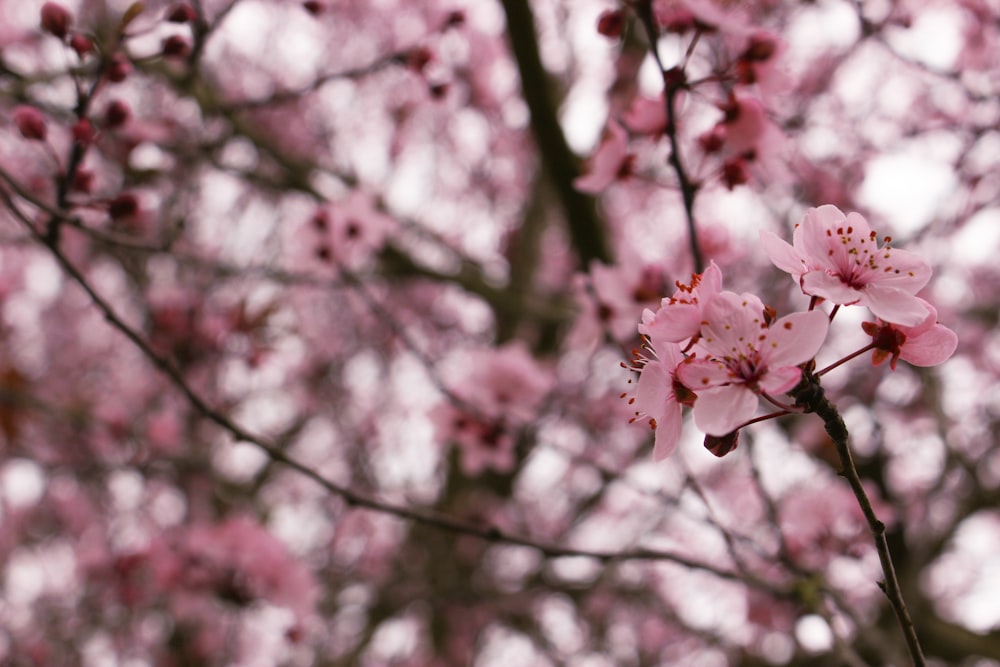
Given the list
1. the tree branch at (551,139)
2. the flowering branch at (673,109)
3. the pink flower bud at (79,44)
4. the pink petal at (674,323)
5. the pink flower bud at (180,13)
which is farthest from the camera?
the tree branch at (551,139)

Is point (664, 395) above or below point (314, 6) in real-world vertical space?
below

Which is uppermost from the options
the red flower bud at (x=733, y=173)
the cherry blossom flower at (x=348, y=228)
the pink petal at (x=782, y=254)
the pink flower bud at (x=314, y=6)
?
the pink flower bud at (x=314, y=6)

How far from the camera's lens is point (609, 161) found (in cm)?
177

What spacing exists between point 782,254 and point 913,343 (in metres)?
0.20

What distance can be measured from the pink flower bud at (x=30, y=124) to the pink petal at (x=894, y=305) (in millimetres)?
1560

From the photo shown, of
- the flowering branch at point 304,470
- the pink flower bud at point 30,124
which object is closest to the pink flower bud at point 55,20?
the pink flower bud at point 30,124

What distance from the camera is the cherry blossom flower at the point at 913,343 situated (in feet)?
3.09

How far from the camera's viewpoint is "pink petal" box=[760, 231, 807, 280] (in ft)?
3.01

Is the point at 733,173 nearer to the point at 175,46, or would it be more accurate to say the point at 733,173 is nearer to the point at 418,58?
the point at 418,58

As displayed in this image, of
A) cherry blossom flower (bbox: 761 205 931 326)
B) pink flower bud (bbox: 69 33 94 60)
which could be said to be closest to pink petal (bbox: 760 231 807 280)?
cherry blossom flower (bbox: 761 205 931 326)

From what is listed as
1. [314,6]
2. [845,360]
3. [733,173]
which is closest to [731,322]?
[845,360]

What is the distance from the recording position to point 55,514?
5836mm

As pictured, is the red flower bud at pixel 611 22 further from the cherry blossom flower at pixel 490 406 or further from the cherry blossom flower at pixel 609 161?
the cherry blossom flower at pixel 490 406

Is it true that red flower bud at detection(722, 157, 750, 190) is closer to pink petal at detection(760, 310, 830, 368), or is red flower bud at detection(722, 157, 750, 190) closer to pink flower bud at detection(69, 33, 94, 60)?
pink petal at detection(760, 310, 830, 368)
